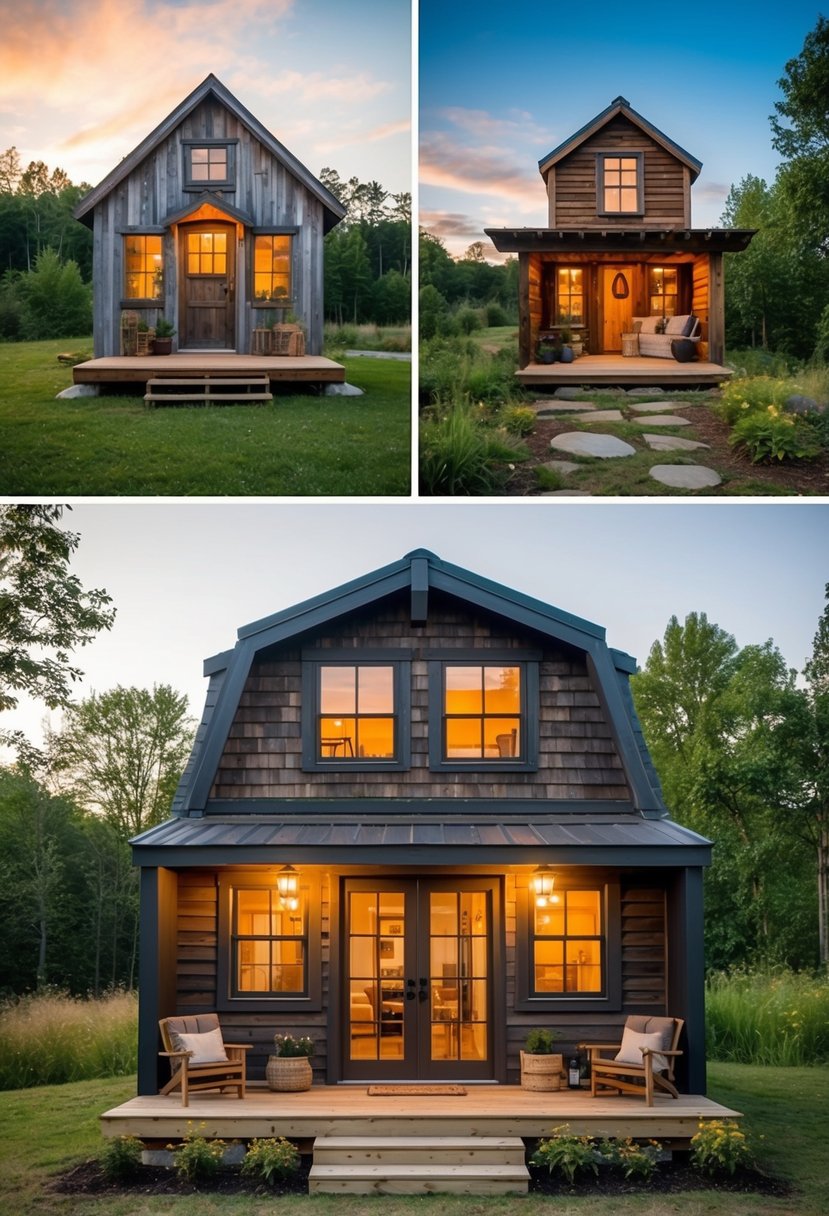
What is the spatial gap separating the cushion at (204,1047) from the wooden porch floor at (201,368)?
6278 mm

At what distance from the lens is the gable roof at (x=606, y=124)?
12562mm

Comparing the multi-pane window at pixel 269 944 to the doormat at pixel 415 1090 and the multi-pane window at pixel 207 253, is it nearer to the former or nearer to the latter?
the doormat at pixel 415 1090

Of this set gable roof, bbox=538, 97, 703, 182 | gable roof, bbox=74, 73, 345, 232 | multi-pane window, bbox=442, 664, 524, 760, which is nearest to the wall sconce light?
multi-pane window, bbox=442, 664, 524, 760

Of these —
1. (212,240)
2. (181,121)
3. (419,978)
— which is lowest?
(419,978)

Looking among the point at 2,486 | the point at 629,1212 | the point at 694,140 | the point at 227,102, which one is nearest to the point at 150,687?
the point at 2,486

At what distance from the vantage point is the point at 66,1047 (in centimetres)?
1395

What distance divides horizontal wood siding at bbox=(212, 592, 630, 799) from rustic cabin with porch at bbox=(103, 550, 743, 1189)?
0.02 metres

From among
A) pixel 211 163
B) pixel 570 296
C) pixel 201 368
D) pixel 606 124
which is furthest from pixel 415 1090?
pixel 211 163

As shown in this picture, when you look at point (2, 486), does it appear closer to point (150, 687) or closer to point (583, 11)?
point (583, 11)

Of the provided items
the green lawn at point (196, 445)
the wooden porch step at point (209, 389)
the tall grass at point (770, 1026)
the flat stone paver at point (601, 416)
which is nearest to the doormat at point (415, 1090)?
the tall grass at point (770, 1026)

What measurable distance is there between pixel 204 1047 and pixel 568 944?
294 centimetres

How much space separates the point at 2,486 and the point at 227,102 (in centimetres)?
446

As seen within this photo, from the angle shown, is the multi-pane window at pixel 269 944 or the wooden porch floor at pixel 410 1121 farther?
the multi-pane window at pixel 269 944

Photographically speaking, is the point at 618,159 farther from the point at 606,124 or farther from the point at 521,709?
the point at 521,709
